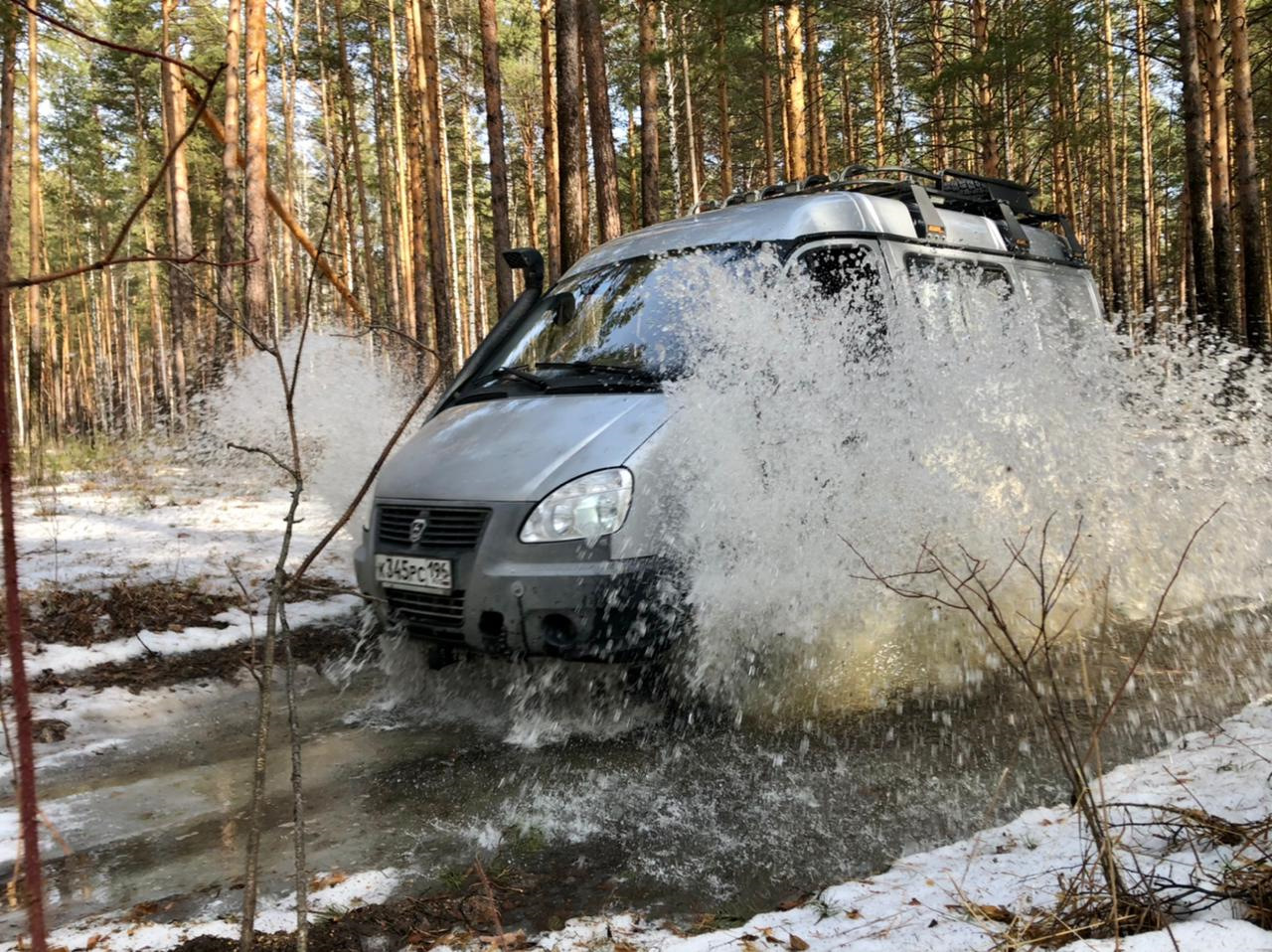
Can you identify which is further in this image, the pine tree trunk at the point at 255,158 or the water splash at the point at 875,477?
the pine tree trunk at the point at 255,158

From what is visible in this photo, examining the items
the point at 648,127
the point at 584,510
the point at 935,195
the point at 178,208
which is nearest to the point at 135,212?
the point at 584,510

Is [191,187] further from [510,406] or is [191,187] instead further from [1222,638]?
[1222,638]

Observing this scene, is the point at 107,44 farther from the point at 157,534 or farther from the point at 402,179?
the point at 402,179

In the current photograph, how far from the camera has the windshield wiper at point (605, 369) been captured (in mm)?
4266

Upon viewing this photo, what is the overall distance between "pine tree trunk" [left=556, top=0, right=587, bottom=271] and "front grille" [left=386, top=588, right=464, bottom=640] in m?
7.48

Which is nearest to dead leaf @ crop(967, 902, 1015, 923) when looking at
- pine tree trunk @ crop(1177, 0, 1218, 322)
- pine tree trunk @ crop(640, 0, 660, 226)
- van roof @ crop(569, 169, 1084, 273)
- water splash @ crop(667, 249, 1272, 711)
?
water splash @ crop(667, 249, 1272, 711)

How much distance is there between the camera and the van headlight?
3.77m

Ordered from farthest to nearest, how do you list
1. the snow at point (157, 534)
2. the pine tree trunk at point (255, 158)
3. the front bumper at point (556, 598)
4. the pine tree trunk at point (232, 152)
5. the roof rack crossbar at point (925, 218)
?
1. the pine tree trunk at point (232, 152)
2. the pine tree trunk at point (255, 158)
3. the snow at point (157, 534)
4. the roof rack crossbar at point (925, 218)
5. the front bumper at point (556, 598)

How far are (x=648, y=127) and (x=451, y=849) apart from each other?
1516cm

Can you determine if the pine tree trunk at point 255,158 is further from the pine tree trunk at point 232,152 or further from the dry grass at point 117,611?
the dry grass at point 117,611

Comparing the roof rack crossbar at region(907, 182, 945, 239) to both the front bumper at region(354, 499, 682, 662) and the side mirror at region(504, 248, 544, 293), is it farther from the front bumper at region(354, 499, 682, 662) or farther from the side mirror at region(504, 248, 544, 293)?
the front bumper at region(354, 499, 682, 662)

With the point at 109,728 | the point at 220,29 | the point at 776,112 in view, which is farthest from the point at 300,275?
the point at 109,728

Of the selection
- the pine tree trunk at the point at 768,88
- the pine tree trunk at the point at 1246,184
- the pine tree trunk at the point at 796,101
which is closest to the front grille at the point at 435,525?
the pine tree trunk at the point at 1246,184

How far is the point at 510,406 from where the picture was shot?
455 cm
